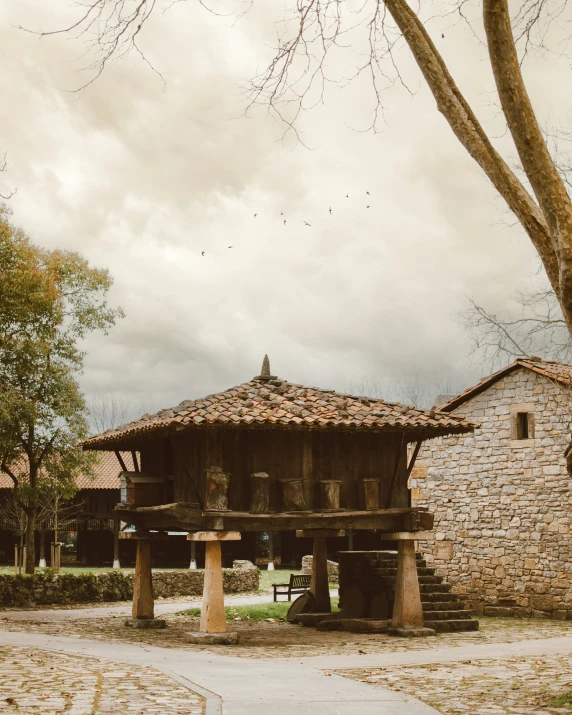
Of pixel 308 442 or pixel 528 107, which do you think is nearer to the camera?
pixel 528 107

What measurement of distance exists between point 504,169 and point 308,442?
857 centimetres

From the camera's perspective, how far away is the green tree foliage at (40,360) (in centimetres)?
2212

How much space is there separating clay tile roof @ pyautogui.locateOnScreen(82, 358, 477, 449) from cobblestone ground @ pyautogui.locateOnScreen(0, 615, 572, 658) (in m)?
3.38

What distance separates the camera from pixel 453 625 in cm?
1645

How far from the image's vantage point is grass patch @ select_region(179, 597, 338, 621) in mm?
19969

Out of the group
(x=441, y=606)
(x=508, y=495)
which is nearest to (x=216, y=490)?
(x=441, y=606)

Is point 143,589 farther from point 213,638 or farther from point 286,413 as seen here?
point 286,413

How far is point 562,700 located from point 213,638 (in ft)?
23.5

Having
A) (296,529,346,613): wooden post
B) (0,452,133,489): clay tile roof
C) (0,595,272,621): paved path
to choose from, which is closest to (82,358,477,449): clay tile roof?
(296,529,346,613): wooden post

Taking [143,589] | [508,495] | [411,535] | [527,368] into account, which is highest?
[527,368]

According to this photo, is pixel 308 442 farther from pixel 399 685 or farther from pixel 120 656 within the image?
pixel 399 685

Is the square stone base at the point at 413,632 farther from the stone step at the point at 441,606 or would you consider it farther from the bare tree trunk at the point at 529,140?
the bare tree trunk at the point at 529,140

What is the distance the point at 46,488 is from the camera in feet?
78.8

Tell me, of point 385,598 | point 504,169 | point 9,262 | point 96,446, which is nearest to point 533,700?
point 504,169
